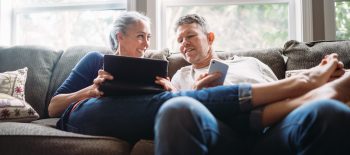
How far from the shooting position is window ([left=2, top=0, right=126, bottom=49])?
2723mm

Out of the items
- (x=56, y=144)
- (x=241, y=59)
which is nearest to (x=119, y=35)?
(x=241, y=59)

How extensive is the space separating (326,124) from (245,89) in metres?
0.28

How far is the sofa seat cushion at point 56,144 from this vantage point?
3.92 feet

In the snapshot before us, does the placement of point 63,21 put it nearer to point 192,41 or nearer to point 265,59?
point 192,41

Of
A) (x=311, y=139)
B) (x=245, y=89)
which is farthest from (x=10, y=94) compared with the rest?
(x=311, y=139)

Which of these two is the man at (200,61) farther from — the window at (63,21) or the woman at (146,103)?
the window at (63,21)

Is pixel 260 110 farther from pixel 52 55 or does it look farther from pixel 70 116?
pixel 52 55

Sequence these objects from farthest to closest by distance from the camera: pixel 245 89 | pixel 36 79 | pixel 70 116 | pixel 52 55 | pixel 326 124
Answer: pixel 52 55
pixel 36 79
pixel 70 116
pixel 245 89
pixel 326 124

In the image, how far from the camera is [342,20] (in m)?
2.41

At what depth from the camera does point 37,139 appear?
1224 mm

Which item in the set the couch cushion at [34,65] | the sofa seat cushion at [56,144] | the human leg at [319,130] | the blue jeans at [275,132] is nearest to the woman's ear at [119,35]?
the couch cushion at [34,65]

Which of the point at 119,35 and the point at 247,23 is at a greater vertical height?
the point at 247,23

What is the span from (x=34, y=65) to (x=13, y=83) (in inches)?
8.9

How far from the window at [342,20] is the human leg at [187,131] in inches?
70.9
